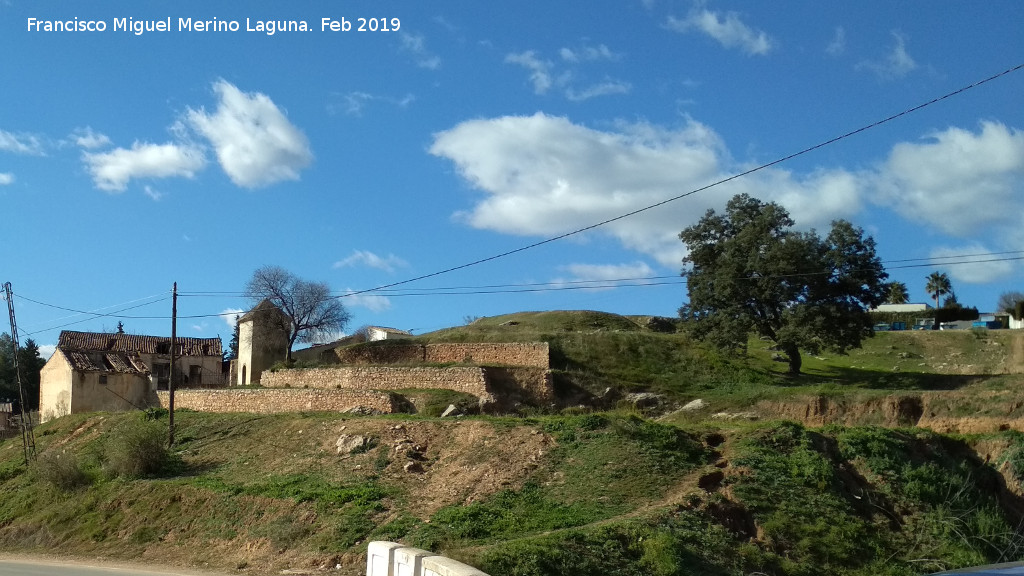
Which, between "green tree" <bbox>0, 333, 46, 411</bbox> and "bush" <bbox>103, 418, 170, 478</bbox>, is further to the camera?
"green tree" <bbox>0, 333, 46, 411</bbox>

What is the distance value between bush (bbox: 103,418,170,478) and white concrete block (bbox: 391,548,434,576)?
65.1ft

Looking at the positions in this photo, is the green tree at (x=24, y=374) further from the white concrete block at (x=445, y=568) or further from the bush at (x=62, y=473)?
the white concrete block at (x=445, y=568)

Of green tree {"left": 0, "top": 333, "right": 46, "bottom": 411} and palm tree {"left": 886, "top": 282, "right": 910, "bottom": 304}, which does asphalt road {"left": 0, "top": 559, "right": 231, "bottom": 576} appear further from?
palm tree {"left": 886, "top": 282, "right": 910, "bottom": 304}

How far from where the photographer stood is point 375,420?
2748cm

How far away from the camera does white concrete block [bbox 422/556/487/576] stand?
9.78 m

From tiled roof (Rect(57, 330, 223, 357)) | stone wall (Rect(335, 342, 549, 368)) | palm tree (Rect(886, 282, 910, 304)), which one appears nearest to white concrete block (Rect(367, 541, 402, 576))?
stone wall (Rect(335, 342, 549, 368))

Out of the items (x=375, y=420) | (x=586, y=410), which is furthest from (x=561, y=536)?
(x=586, y=410)

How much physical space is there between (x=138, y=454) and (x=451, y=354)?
15197 mm

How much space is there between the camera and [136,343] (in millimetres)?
54906

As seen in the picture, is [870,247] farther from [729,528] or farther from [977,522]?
[729,528]

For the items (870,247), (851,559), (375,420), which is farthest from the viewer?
(870,247)

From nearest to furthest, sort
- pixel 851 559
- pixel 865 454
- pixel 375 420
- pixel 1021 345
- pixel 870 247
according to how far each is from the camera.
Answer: pixel 851 559, pixel 865 454, pixel 375 420, pixel 870 247, pixel 1021 345

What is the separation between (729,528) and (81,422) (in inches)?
1236

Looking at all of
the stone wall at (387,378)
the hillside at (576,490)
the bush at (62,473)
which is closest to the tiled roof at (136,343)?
the stone wall at (387,378)
